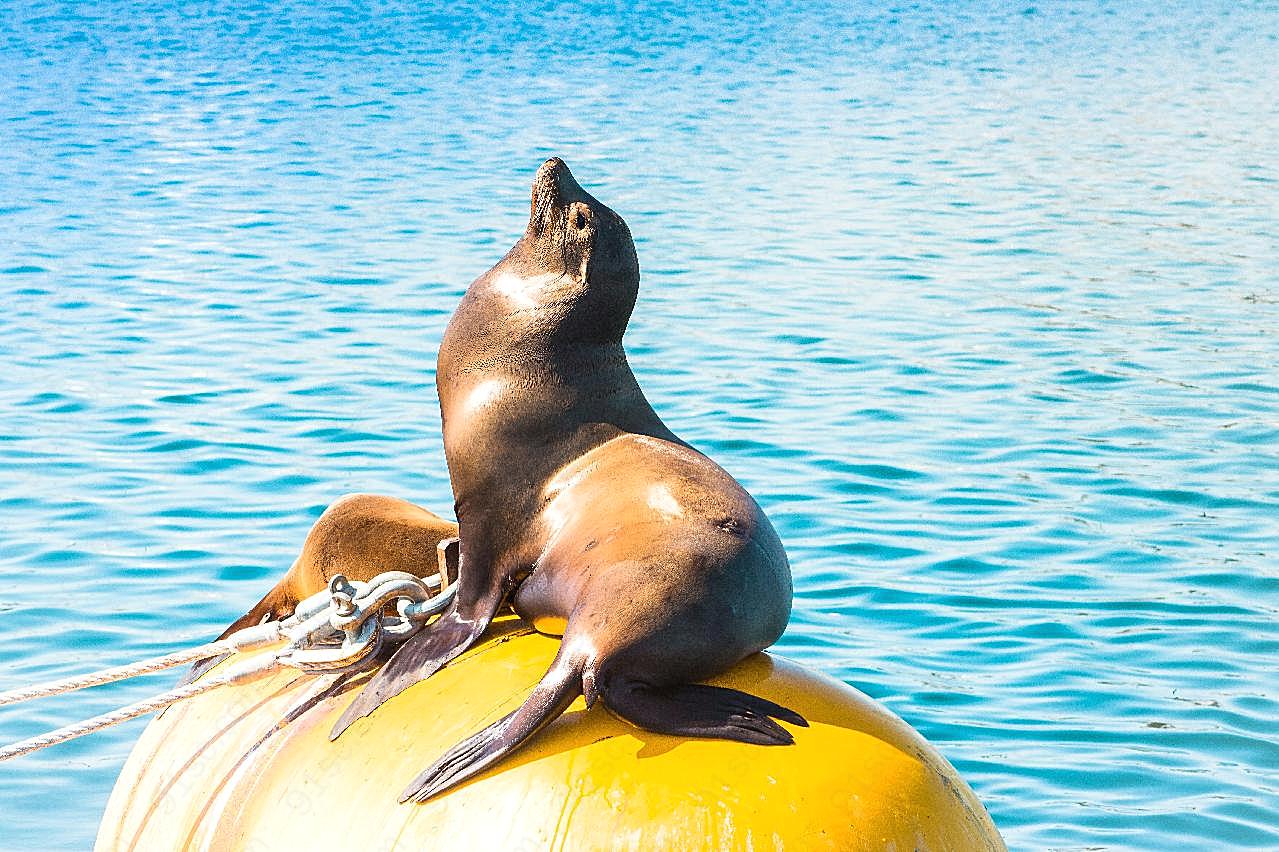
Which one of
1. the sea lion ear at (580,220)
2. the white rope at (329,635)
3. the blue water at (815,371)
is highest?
the sea lion ear at (580,220)

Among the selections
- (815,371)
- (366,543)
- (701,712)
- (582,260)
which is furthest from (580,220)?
(815,371)

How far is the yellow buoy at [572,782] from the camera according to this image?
2836 mm

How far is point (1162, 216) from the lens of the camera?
15.1 metres

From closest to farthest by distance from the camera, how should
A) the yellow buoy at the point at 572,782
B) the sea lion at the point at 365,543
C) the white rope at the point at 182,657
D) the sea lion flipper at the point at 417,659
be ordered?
1. the yellow buoy at the point at 572,782
2. the sea lion flipper at the point at 417,659
3. the white rope at the point at 182,657
4. the sea lion at the point at 365,543

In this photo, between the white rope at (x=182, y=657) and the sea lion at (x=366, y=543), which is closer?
the white rope at (x=182, y=657)

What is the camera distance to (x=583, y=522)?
340cm

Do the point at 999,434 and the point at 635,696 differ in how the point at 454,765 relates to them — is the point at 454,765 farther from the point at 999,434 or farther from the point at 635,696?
the point at 999,434

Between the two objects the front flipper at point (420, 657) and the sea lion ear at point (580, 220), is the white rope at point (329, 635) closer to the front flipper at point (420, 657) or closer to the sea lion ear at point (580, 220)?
the front flipper at point (420, 657)

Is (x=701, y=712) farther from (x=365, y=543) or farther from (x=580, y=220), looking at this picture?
(x=365, y=543)

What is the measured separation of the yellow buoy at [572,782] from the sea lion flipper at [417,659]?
0.03m

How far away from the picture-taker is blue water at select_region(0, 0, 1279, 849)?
619 cm

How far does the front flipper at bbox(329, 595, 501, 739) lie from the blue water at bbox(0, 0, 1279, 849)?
7.40 feet

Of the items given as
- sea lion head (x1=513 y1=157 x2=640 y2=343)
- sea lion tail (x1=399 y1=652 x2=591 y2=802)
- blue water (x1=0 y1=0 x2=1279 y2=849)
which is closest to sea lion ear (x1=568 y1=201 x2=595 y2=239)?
sea lion head (x1=513 y1=157 x2=640 y2=343)

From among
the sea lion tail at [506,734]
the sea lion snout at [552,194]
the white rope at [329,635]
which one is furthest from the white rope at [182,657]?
the sea lion snout at [552,194]
